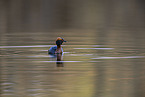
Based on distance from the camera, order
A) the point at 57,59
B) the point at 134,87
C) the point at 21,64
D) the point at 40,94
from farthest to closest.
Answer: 1. the point at 57,59
2. the point at 21,64
3. the point at 134,87
4. the point at 40,94

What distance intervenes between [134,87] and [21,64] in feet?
12.2

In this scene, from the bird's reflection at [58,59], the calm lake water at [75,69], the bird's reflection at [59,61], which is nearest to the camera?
the calm lake water at [75,69]

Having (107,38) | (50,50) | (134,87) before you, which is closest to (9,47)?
(50,50)

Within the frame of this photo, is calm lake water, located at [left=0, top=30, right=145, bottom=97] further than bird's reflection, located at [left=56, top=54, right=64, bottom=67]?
No

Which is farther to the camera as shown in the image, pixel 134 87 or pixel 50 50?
pixel 50 50

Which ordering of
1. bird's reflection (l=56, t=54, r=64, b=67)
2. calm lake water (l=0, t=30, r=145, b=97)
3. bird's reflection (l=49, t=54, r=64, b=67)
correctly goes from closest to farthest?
calm lake water (l=0, t=30, r=145, b=97) → bird's reflection (l=56, t=54, r=64, b=67) → bird's reflection (l=49, t=54, r=64, b=67)

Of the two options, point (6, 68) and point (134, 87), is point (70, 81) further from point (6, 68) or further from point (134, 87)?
point (6, 68)

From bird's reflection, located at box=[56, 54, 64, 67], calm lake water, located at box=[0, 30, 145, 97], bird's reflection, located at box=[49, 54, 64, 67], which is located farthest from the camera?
bird's reflection, located at box=[49, 54, 64, 67]

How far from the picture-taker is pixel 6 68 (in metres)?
12.0

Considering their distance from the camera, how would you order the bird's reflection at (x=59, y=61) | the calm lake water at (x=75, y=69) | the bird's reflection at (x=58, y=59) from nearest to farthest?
the calm lake water at (x=75, y=69)
the bird's reflection at (x=59, y=61)
the bird's reflection at (x=58, y=59)

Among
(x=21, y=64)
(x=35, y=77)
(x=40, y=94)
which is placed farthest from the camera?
(x=21, y=64)

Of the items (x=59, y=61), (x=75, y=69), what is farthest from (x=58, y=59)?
(x=75, y=69)

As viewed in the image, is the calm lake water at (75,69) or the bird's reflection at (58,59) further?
the bird's reflection at (58,59)

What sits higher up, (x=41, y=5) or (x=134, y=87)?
(x=41, y=5)
